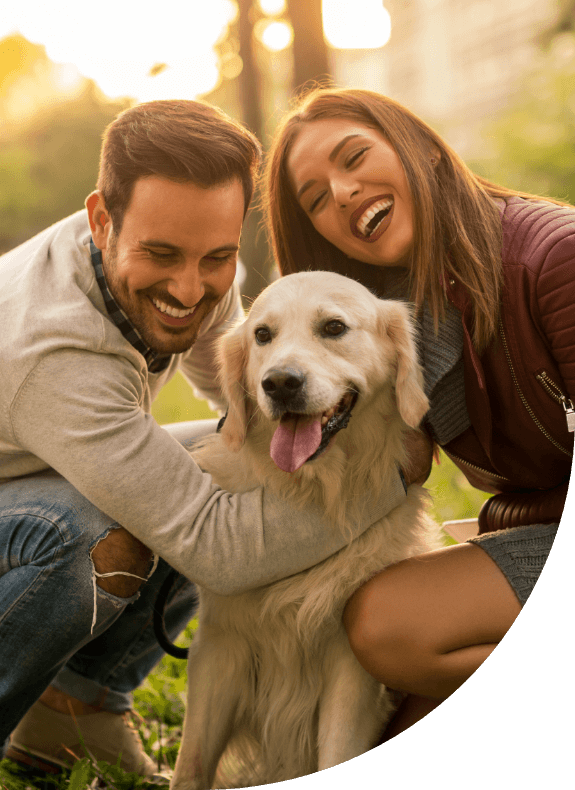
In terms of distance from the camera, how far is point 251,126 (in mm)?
1859

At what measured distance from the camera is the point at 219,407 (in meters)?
2.30

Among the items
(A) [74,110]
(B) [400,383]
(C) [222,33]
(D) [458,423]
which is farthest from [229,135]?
(D) [458,423]

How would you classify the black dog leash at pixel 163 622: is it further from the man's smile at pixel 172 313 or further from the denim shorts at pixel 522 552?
the denim shorts at pixel 522 552

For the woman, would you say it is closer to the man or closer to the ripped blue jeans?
the man

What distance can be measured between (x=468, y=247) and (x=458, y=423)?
1.50 feet

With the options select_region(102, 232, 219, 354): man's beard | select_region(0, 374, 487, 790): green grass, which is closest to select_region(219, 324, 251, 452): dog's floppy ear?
select_region(102, 232, 219, 354): man's beard

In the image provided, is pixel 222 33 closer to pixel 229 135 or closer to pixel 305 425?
pixel 229 135

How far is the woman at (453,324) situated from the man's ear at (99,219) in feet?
1.45

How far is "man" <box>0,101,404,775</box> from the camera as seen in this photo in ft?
5.38

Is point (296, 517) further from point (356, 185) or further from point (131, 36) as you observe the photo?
point (131, 36)

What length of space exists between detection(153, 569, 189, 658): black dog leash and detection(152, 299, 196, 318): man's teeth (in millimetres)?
822

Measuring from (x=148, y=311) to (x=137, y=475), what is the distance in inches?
18.6

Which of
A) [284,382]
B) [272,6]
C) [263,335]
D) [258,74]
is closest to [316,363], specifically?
[284,382]

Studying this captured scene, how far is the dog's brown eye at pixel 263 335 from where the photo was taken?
71.2 inches
